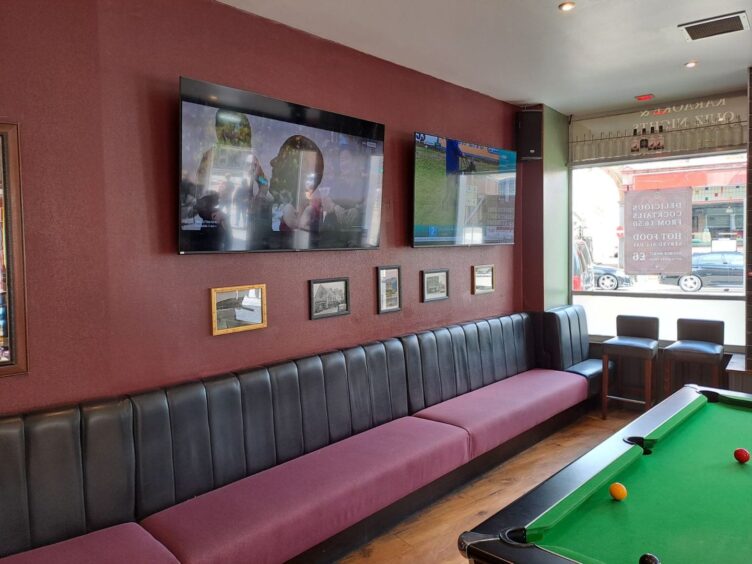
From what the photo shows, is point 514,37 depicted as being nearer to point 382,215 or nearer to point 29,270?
point 382,215

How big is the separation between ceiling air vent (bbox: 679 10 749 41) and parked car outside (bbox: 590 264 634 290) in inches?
102

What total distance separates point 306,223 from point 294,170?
1.06 feet

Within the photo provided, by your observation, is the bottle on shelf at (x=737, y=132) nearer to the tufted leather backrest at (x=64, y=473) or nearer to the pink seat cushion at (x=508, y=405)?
the pink seat cushion at (x=508, y=405)

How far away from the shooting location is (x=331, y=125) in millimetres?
3436

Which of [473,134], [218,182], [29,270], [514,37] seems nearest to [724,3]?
[514,37]

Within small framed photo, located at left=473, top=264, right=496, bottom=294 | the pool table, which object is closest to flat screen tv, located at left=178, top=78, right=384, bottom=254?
small framed photo, located at left=473, top=264, right=496, bottom=294

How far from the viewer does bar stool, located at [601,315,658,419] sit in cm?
492

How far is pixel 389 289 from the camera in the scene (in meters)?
4.06

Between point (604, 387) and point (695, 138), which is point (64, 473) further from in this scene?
point (695, 138)

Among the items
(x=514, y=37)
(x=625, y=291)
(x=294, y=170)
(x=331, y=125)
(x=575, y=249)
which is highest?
(x=514, y=37)

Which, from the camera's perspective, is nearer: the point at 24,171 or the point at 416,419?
the point at 24,171

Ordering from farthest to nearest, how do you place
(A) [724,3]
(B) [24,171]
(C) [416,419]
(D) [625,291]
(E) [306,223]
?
(D) [625,291] → (C) [416,419] → (E) [306,223] → (A) [724,3] → (B) [24,171]

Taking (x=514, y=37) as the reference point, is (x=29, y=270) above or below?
below

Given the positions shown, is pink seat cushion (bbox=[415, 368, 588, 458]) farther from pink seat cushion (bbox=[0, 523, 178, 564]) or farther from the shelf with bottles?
the shelf with bottles
